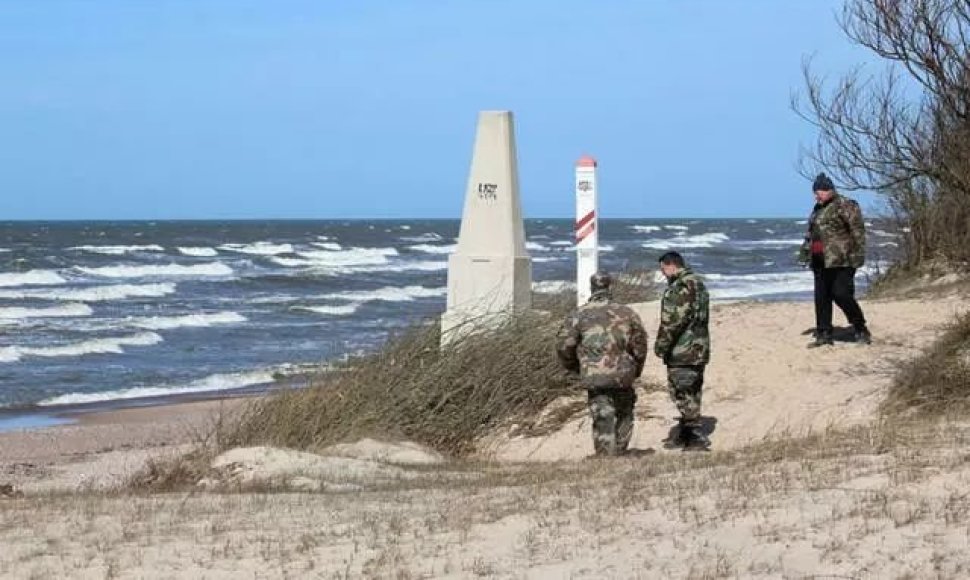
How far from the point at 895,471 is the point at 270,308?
31223 millimetres

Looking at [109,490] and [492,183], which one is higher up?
[492,183]

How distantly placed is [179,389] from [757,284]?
21.2 meters

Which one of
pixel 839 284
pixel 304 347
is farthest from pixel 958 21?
pixel 304 347

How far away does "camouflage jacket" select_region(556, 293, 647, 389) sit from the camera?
10406 millimetres

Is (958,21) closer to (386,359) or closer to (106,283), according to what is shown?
(386,359)

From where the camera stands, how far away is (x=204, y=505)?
8742mm

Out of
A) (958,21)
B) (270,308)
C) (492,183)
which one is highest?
(958,21)

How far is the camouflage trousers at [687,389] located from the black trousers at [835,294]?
7.56 feet

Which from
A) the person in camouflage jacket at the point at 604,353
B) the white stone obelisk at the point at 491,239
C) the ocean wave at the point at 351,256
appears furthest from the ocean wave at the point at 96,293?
the person in camouflage jacket at the point at 604,353

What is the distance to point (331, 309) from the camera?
3766 centimetres

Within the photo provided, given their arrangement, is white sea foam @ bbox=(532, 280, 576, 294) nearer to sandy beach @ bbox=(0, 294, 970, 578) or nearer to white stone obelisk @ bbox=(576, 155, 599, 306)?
white stone obelisk @ bbox=(576, 155, 599, 306)

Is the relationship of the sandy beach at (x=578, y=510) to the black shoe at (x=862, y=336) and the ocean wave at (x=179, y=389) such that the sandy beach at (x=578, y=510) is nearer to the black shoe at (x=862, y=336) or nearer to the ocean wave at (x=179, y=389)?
the black shoe at (x=862, y=336)

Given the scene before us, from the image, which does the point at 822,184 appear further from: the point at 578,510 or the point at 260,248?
the point at 260,248

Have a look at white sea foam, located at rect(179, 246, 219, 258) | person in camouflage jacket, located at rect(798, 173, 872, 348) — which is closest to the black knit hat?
person in camouflage jacket, located at rect(798, 173, 872, 348)
